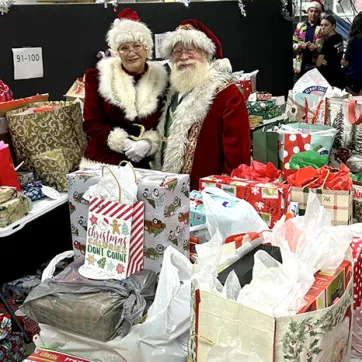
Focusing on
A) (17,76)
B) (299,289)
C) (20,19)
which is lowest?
(299,289)

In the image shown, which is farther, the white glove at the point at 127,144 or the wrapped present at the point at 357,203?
the white glove at the point at 127,144

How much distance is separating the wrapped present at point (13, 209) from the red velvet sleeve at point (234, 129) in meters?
1.00

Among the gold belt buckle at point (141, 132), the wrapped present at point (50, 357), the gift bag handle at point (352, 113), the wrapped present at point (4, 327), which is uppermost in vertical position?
the gift bag handle at point (352, 113)

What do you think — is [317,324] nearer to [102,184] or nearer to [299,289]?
[299,289]

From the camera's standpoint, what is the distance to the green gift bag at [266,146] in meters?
2.55

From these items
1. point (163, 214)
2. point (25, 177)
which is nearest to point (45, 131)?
point (25, 177)

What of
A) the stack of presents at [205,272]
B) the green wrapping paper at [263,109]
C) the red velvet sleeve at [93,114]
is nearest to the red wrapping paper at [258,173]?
the stack of presents at [205,272]

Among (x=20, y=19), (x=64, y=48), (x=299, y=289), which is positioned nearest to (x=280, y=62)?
(x=64, y=48)

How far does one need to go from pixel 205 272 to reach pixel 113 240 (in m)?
0.51

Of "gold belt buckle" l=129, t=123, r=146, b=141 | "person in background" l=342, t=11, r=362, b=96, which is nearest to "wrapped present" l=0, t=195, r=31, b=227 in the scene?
"gold belt buckle" l=129, t=123, r=146, b=141

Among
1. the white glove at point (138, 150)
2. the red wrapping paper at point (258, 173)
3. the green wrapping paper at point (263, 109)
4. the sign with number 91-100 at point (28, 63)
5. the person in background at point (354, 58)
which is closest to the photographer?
the red wrapping paper at point (258, 173)

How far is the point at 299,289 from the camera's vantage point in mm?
1070

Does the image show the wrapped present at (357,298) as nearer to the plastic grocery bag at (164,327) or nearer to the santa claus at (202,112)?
the plastic grocery bag at (164,327)

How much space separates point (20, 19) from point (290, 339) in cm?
276
